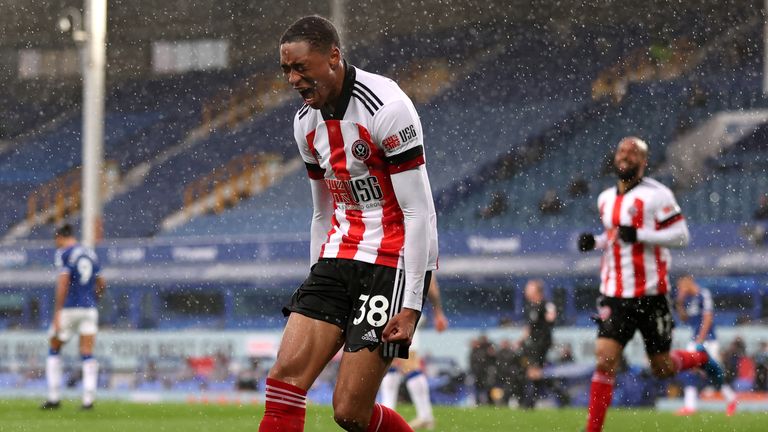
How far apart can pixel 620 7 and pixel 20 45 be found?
14.4 meters

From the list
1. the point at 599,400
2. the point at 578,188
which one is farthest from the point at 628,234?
the point at 578,188

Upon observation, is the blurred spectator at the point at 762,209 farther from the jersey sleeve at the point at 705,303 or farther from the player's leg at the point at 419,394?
the player's leg at the point at 419,394

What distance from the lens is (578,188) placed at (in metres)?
21.7

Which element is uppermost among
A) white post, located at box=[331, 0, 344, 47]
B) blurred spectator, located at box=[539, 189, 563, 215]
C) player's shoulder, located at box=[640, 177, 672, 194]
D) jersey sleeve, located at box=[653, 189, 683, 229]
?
white post, located at box=[331, 0, 344, 47]

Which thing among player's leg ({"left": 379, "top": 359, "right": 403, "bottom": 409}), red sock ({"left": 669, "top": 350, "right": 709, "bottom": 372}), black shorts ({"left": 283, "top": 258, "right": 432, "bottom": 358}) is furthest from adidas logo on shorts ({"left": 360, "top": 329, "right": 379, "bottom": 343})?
player's leg ({"left": 379, "top": 359, "right": 403, "bottom": 409})

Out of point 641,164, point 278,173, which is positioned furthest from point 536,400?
point 278,173

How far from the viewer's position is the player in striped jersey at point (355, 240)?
446cm

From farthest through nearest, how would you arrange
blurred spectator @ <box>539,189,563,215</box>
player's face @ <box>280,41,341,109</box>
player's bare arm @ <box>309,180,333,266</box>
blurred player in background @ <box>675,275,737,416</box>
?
blurred spectator @ <box>539,189,563,215</box> < blurred player in background @ <box>675,275,737,416</box> < player's bare arm @ <box>309,180,333,266</box> < player's face @ <box>280,41,341,109</box>

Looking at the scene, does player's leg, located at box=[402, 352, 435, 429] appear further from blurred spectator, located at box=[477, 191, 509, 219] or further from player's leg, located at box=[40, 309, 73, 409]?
blurred spectator, located at box=[477, 191, 509, 219]

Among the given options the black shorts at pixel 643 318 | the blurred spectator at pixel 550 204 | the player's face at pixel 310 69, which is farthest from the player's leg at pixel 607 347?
the blurred spectator at pixel 550 204

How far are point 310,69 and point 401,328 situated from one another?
92 cm

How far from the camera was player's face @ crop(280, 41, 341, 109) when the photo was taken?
4.39 metres

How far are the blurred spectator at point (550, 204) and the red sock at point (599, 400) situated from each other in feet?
45.2

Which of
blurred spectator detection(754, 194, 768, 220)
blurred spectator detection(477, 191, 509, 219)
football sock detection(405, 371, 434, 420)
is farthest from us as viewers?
blurred spectator detection(477, 191, 509, 219)
